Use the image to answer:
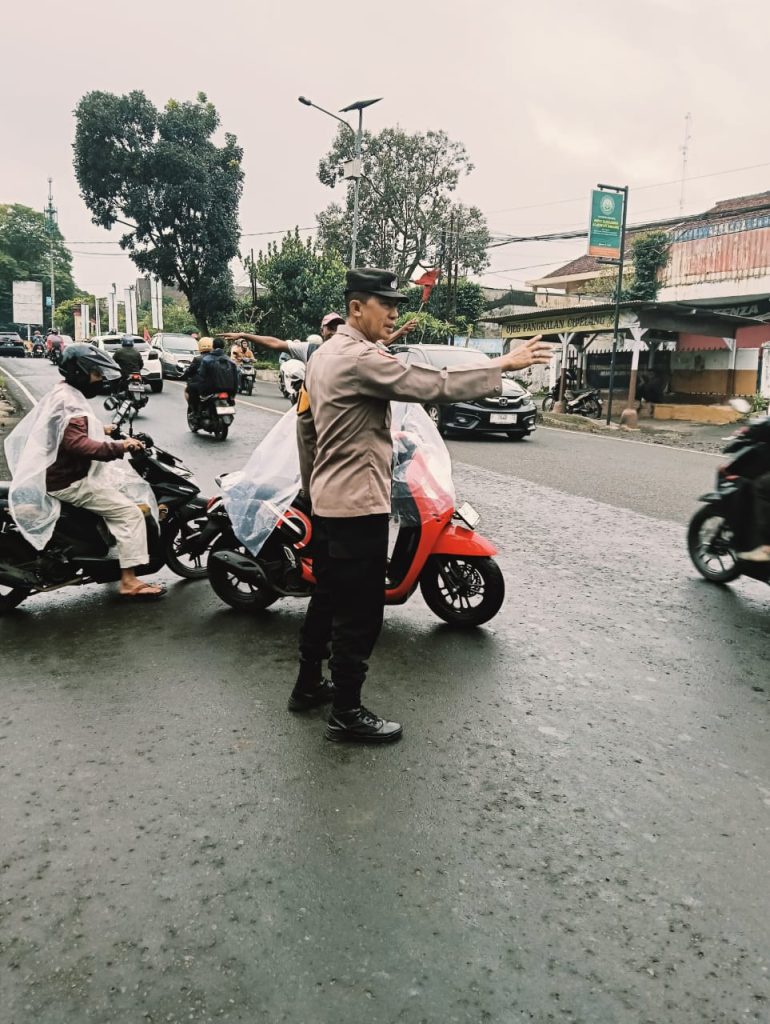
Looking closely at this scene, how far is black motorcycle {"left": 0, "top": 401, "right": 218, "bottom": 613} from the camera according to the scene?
484cm

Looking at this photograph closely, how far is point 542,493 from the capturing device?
30.7 ft

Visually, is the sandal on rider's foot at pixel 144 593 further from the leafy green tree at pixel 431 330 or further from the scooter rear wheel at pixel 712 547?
the leafy green tree at pixel 431 330

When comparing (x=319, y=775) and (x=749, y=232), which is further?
(x=749, y=232)

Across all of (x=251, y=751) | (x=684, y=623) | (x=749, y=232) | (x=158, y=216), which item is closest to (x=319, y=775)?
(x=251, y=751)

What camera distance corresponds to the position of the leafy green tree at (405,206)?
4303cm

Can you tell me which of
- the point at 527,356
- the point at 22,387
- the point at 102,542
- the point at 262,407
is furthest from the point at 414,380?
A: the point at 22,387

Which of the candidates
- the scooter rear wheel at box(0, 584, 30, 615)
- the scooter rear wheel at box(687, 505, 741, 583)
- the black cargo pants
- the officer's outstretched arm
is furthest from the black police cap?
the scooter rear wheel at box(687, 505, 741, 583)

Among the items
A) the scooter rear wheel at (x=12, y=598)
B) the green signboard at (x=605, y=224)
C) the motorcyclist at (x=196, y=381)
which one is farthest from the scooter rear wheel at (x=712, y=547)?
the green signboard at (x=605, y=224)

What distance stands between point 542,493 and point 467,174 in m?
38.7

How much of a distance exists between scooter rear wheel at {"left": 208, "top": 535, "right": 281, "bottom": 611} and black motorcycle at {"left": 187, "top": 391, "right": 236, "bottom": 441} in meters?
8.72

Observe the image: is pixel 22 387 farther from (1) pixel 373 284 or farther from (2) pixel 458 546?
(1) pixel 373 284

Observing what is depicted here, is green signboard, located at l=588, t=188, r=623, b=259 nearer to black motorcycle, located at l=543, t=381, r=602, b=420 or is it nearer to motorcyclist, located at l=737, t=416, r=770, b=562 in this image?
black motorcycle, located at l=543, t=381, r=602, b=420

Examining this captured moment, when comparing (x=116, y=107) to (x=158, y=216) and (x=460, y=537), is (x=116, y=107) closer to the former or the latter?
(x=158, y=216)

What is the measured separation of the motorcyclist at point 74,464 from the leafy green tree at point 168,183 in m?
36.9
